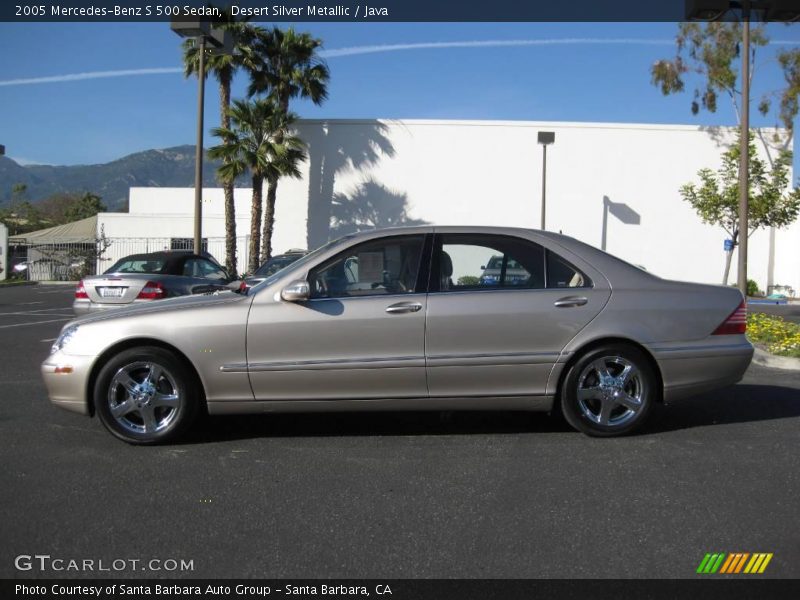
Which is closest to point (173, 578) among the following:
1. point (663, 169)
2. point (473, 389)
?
point (473, 389)

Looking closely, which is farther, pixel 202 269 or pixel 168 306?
pixel 202 269

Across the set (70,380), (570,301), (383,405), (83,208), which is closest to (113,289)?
(70,380)

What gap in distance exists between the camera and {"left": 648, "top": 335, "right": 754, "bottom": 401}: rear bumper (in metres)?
5.36

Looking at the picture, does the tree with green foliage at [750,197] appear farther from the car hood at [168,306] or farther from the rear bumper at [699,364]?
the car hood at [168,306]

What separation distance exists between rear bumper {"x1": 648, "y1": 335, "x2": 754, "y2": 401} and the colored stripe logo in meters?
2.03

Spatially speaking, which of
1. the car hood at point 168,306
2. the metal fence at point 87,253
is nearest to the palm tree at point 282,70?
the metal fence at point 87,253

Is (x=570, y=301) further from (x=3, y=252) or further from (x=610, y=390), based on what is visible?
(x=3, y=252)

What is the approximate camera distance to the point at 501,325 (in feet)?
17.1

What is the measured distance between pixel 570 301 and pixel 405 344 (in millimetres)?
1230

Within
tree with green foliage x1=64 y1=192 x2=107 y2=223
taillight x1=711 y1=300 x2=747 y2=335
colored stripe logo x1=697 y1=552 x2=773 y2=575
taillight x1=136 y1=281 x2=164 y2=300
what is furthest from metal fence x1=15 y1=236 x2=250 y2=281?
tree with green foliage x1=64 y1=192 x2=107 y2=223

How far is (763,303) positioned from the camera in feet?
80.4

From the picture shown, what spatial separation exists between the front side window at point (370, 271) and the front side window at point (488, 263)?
8.1 inches

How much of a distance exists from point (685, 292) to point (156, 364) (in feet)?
12.7
